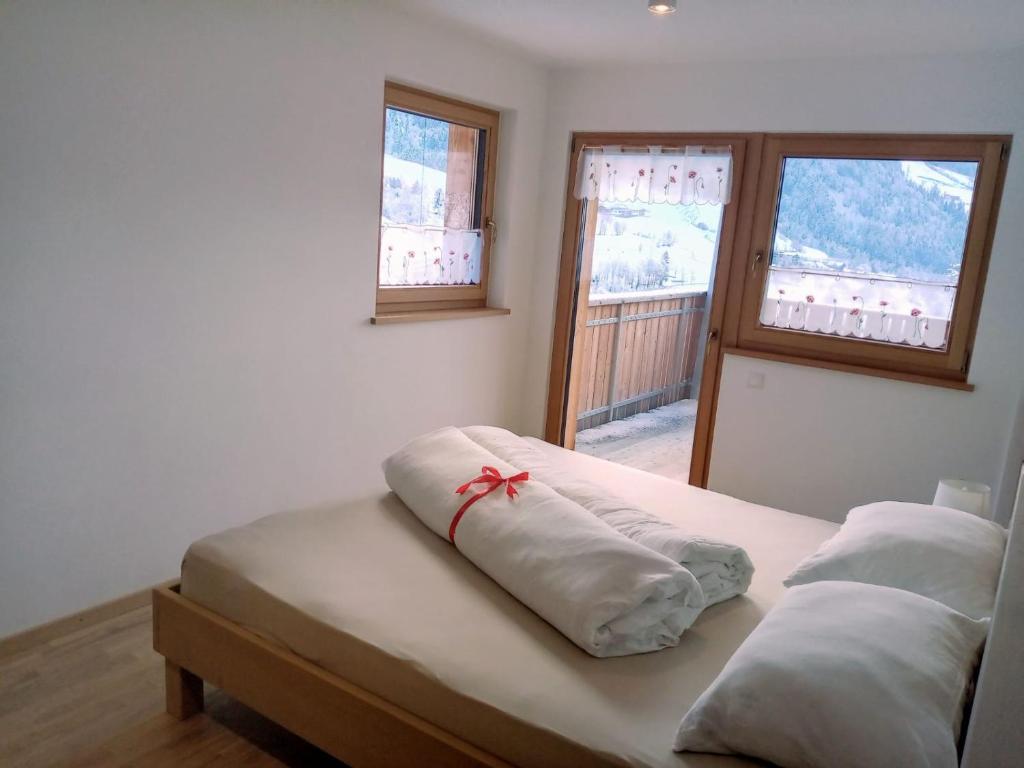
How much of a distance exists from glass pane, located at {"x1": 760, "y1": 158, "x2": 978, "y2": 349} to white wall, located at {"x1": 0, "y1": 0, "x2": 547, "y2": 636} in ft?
5.57

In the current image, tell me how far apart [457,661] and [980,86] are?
317 centimetres

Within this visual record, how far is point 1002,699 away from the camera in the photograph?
0.76m

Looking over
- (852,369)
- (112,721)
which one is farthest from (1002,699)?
(852,369)

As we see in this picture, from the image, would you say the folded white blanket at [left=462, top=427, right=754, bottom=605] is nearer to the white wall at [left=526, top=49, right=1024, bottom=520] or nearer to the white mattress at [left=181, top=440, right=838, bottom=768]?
the white mattress at [left=181, top=440, right=838, bottom=768]

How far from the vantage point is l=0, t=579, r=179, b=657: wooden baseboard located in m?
2.50

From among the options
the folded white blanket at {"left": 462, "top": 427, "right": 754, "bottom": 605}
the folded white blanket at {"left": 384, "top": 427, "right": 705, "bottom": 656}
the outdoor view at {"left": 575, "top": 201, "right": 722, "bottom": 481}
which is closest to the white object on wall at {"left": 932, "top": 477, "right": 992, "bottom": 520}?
the folded white blanket at {"left": 462, "top": 427, "right": 754, "bottom": 605}

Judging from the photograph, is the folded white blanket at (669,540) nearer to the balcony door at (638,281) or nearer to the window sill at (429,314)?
the window sill at (429,314)

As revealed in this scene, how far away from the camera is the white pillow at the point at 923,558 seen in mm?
1905

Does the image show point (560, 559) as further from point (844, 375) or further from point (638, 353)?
point (638, 353)

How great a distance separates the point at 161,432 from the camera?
9.29ft

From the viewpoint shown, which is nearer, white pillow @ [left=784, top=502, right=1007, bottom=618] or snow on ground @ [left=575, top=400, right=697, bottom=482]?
white pillow @ [left=784, top=502, right=1007, bottom=618]

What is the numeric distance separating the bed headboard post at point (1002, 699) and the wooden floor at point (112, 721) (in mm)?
1787

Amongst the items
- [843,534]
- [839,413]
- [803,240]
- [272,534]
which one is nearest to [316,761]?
[272,534]

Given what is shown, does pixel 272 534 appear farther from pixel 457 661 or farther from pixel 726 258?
pixel 726 258
